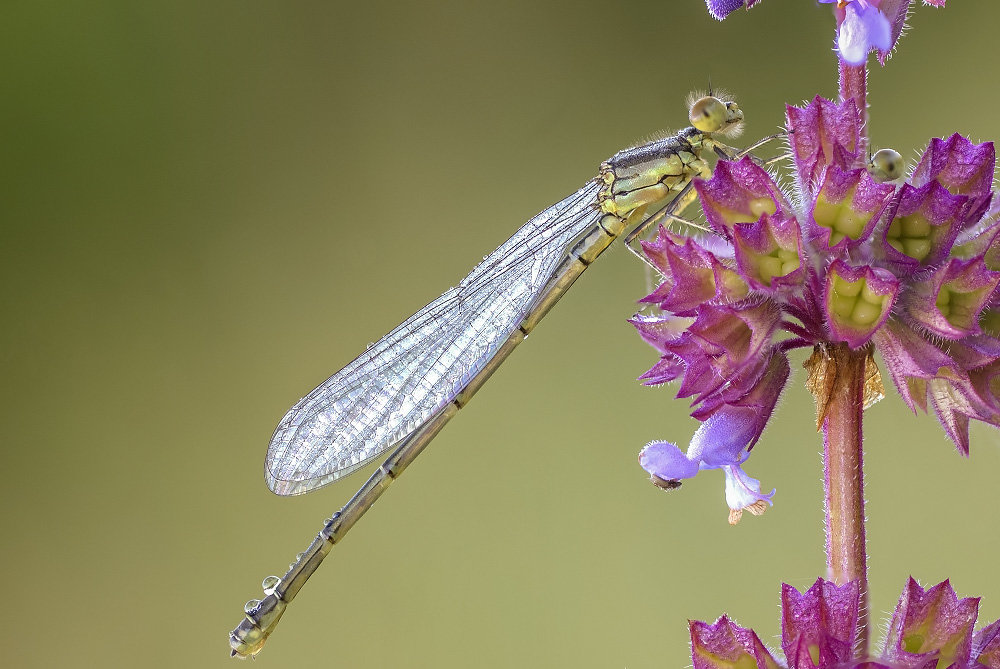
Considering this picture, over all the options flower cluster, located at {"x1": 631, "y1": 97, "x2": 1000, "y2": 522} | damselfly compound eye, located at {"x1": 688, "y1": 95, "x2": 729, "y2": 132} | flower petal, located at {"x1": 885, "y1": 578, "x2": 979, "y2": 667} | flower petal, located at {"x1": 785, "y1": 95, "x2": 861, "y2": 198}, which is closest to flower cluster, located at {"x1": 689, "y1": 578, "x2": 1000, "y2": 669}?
flower petal, located at {"x1": 885, "y1": 578, "x2": 979, "y2": 667}

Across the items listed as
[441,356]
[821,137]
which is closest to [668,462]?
[821,137]

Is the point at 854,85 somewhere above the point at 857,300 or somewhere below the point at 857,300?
above

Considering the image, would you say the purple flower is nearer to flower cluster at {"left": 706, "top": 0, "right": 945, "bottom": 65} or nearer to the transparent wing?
flower cluster at {"left": 706, "top": 0, "right": 945, "bottom": 65}

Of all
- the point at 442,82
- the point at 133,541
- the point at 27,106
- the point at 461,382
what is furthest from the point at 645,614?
the point at 27,106

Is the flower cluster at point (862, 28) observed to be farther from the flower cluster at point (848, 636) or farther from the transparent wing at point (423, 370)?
the transparent wing at point (423, 370)

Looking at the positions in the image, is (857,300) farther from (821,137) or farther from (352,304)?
(352,304)

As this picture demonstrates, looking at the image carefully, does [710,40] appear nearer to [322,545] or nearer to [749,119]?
[749,119]
